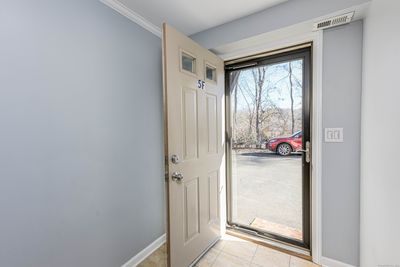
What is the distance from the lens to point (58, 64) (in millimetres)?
1185

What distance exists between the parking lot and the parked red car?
0.06 metres

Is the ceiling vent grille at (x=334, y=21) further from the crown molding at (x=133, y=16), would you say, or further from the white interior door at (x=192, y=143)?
the crown molding at (x=133, y=16)

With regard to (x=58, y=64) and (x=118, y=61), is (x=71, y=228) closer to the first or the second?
(x=58, y=64)

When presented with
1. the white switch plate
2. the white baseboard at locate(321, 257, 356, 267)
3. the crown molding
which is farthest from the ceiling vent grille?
the white baseboard at locate(321, 257, 356, 267)

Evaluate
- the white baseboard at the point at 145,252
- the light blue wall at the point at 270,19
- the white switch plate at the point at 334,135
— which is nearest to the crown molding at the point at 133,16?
the light blue wall at the point at 270,19

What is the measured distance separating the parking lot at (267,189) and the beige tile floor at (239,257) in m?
0.28

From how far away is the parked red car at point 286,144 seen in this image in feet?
6.01

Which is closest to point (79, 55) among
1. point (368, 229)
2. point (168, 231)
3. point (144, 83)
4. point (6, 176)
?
point (144, 83)

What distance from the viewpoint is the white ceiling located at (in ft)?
5.08

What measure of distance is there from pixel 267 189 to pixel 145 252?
145cm

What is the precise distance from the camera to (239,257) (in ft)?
5.77

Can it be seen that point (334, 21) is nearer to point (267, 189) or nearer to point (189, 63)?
point (189, 63)

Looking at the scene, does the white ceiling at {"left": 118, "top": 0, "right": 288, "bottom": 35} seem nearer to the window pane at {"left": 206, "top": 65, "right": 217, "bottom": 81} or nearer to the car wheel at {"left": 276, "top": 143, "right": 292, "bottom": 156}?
the window pane at {"left": 206, "top": 65, "right": 217, "bottom": 81}

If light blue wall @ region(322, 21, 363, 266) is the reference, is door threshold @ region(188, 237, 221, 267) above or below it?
below
